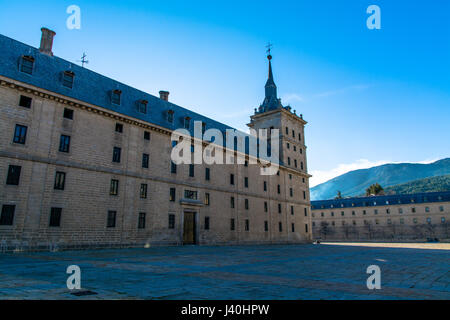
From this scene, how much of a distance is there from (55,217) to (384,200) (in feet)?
279

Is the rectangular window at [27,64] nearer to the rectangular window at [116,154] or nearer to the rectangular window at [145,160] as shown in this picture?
the rectangular window at [116,154]

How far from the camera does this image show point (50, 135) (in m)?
22.8

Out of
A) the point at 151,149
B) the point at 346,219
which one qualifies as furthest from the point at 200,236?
the point at 346,219

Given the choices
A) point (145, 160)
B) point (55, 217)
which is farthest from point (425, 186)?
point (55, 217)

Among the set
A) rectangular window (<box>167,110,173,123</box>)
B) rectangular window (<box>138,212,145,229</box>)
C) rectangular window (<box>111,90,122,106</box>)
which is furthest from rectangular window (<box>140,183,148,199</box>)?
rectangular window (<box>167,110,173,123</box>)

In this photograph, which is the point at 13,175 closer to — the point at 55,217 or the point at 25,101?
the point at 55,217

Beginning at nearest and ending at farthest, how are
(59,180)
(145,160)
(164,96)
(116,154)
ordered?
(59,180)
(116,154)
(145,160)
(164,96)

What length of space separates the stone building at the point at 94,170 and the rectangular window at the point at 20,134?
0.24 feet

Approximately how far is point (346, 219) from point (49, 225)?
83.9 meters

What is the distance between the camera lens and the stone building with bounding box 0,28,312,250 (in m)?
21.0

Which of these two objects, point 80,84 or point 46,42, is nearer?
point 46,42

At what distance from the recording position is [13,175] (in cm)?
2059

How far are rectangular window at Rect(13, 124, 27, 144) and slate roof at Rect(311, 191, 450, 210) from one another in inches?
3391

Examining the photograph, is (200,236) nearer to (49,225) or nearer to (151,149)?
(151,149)
